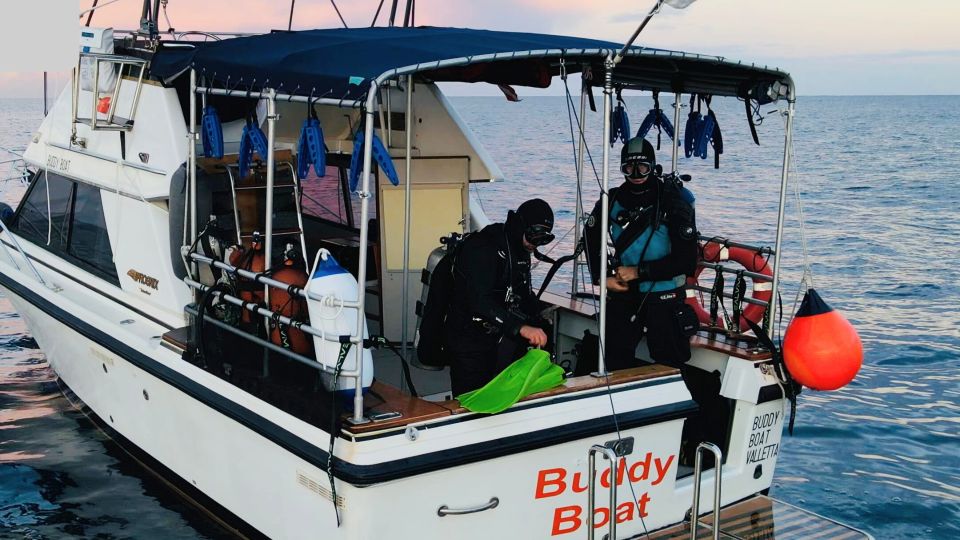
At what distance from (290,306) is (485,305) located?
124 centimetres

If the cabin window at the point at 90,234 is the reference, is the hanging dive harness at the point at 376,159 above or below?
above

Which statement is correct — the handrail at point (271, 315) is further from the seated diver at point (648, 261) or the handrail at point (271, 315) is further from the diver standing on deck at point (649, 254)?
the diver standing on deck at point (649, 254)

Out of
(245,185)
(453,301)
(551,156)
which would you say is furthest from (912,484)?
(551,156)

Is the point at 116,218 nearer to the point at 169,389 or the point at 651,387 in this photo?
the point at 169,389

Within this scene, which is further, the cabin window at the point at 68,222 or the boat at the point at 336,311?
the cabin window at the point at 68,222

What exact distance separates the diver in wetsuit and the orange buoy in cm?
157

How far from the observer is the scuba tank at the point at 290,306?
5.77 m

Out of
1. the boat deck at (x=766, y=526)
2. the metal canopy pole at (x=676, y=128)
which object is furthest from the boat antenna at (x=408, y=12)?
the boat deck at (x=766, y=526)

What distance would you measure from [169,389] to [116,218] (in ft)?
5.36

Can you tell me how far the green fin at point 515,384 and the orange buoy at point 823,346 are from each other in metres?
1.52

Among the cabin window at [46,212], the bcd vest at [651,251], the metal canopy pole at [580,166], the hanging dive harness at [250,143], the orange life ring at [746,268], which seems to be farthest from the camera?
the cabin window at [46,212]

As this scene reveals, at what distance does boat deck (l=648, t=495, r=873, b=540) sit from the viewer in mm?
5785

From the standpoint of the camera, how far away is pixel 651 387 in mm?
5648

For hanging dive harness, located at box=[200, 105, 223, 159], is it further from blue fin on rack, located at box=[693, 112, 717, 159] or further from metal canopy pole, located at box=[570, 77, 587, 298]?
blue fin on rack, located at box=[693, 112, 717, 159]
